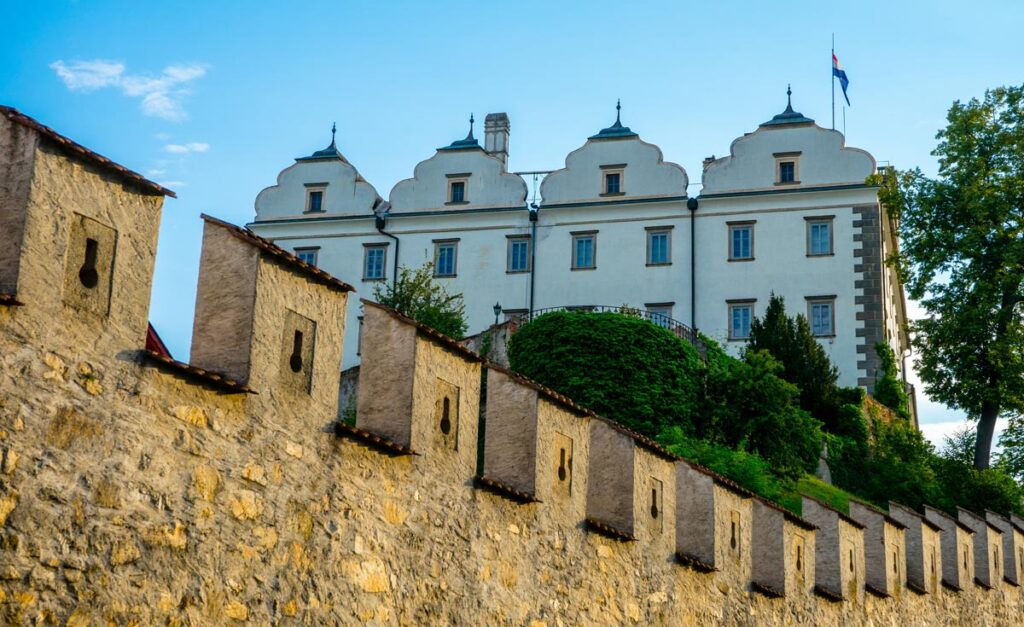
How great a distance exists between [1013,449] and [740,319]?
9.25 meters

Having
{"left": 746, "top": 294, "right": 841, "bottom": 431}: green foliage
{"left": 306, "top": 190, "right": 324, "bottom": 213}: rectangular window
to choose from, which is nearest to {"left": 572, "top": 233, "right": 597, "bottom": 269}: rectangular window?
{"left": 306, "top": 190, "right": 324, "bottom": 213}: rectangular window

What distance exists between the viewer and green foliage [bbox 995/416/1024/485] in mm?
38781

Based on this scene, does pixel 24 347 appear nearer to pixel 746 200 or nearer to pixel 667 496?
pixel 667 496

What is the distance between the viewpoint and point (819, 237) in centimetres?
4547

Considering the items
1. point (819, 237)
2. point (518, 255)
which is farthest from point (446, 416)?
point (518, 255)

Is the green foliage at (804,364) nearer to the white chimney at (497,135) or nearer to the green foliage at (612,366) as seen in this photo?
the green foliage at (612,366)

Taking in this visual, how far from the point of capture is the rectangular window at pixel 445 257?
47.9 meters

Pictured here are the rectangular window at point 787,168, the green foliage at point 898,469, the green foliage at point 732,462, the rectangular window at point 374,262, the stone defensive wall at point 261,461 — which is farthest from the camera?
the rectangular window at point 374,262

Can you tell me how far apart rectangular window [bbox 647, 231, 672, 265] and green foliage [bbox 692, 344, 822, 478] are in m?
13.2

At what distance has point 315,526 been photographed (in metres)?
10.2

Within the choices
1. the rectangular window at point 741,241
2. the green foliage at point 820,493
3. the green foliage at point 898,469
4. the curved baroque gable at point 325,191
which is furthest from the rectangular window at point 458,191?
the green foliage at point 820,493

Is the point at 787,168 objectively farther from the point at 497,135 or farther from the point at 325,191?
the point at 325,191

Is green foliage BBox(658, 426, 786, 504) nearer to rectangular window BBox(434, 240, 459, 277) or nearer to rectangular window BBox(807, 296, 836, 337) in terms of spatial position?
rectangular window BBox(807, 296, 836, 337)

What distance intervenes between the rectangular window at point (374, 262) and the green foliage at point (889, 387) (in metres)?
15.6
